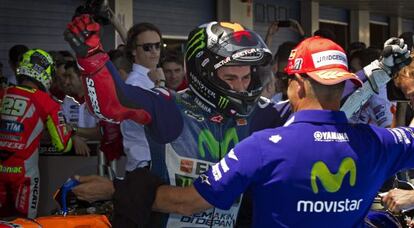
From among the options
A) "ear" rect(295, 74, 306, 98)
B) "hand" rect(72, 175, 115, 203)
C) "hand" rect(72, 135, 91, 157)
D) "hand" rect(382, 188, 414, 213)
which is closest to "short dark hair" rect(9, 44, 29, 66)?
"hand" rect(72, 135, 91, 157)

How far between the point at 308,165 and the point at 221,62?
0.58 m

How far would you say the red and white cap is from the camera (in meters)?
2.20

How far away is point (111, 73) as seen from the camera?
A: 229 cm

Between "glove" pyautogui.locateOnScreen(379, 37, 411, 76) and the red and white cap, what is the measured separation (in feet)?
1.67

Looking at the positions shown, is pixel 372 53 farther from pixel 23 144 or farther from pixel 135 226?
pixel 135 226

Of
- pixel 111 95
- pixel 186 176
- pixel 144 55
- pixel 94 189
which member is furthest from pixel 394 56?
pixel 144 55

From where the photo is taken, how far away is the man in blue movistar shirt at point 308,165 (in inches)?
82.6

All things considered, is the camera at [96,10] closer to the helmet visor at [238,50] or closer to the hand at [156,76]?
the helmet visor at [238,50]

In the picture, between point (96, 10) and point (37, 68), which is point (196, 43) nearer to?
point (96, 10)

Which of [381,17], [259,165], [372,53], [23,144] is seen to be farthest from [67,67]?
[381,17]

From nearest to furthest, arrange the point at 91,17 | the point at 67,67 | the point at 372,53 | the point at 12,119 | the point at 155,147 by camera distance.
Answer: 1. the point at 91,17
2. the point at 155,147
3. the point at 12,119
4. the point at 372,53
5. the point at 67,67

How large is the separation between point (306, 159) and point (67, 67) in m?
4.95

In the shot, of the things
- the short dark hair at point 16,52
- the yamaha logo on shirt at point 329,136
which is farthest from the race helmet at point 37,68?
the yamaha logo on shirt at point 329,136

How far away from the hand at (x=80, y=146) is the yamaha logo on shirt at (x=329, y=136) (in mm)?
3401
